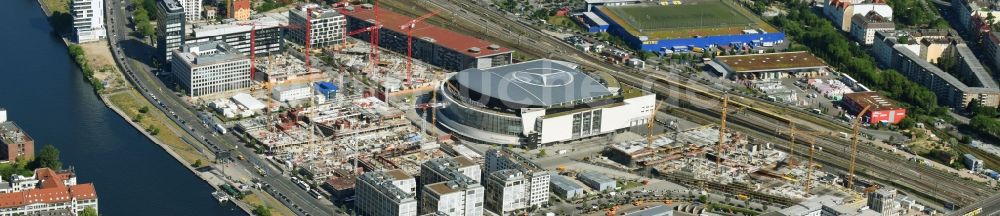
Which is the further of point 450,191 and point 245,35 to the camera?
Answer: point 245,35

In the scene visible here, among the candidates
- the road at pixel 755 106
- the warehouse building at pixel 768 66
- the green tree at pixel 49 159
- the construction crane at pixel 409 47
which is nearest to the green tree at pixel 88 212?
the green tree at pixel 49 159

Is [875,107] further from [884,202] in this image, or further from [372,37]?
[372,37]

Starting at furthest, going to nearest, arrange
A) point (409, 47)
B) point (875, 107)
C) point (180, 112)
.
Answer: point (409, 47), point (875, 107), point (180, 112)

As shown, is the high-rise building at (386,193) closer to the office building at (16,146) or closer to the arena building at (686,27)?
the office building at (16,146)

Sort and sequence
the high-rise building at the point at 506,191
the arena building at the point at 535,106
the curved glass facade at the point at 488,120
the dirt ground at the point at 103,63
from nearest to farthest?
the high-rise building at the point at 506,191 < the curved glass facade at the point at 488,120 < the arena building at the point at 535,106 < the dirt ground at the point at 103,63

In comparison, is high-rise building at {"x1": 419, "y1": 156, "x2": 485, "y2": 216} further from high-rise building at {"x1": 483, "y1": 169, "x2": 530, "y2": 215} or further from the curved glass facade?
the curved glass facade

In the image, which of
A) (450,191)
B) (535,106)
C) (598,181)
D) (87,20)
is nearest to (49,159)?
(450,191)

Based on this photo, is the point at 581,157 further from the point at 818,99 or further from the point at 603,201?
the point at 818,99
